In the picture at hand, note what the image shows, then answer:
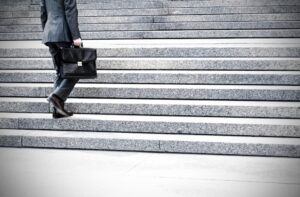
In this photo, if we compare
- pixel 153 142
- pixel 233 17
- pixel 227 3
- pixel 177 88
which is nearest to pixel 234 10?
pixel 233 17

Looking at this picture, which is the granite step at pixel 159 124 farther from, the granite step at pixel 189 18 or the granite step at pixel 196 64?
the granite step at pixel 189 18

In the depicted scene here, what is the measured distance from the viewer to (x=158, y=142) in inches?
239

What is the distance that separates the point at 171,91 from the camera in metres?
7.00

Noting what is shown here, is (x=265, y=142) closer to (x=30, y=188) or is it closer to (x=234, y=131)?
(x=234, y=131)

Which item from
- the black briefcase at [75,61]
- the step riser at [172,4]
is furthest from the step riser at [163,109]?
the step riser at [172,4]

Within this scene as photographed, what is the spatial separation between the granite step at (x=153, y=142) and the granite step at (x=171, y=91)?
854mm

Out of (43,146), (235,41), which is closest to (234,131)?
(43,146)

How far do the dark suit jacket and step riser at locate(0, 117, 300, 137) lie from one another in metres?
1.01

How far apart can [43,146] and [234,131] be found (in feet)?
7.22

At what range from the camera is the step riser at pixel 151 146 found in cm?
577

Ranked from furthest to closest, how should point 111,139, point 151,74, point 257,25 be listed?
point 257,25 < point 151,74 < point 111,139

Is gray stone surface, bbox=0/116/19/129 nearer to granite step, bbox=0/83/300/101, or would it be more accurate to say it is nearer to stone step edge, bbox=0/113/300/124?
stone step edge, bbox=0/113/300/124

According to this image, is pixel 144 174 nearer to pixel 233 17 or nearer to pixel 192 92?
pixel 192 92

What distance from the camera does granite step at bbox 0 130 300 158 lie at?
5.79 m
